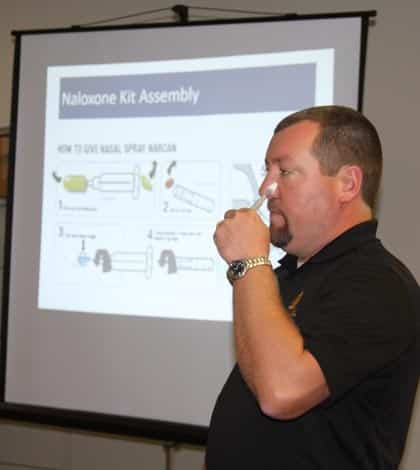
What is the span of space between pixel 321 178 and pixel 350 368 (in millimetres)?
365

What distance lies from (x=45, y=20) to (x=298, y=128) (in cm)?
200

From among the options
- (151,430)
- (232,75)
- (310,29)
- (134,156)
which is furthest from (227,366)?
(310,29)

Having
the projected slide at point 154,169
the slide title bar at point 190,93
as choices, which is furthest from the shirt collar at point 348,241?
the slide title bar at point 190,93

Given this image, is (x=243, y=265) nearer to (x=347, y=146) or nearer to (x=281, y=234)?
(x=281, y=234)

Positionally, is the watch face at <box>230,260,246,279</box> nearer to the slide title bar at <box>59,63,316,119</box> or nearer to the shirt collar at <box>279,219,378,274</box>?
the shirt collar at <box>279,219,378,274</box>

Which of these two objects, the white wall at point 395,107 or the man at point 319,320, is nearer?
the man at point 319,320

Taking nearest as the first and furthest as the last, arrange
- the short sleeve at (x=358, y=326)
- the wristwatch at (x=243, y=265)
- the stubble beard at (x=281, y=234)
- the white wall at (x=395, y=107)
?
1. the short sleeve at (x=358, y=326)
2. the wristwatch at (x=243, y=265)
3. the stubble beard at (x=281, y=234)
4. the white wall at (x=395, y=107)

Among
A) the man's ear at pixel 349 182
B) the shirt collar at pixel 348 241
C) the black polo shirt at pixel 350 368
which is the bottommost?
the black polo shirt at pixel 350 368

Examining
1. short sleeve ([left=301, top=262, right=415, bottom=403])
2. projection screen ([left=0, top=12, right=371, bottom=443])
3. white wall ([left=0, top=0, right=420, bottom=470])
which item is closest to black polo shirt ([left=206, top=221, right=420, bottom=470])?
short sleeve ([left=301, top=262, right=415, bottom=403])

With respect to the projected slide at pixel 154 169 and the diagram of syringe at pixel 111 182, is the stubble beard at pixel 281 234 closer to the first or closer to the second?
the projected slide at pixel 154 169

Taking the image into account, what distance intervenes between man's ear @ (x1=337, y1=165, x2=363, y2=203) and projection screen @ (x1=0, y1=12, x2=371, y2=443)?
2.97 feet

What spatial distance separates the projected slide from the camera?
2311 millimetres

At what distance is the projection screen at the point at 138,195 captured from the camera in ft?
7.57

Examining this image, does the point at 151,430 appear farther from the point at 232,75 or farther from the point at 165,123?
the point at 232,75
